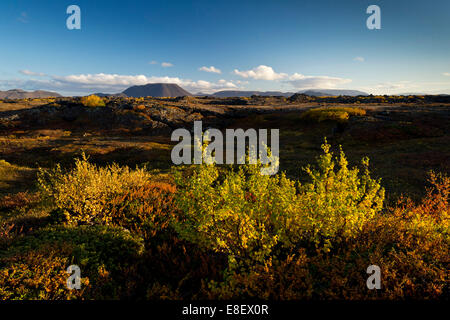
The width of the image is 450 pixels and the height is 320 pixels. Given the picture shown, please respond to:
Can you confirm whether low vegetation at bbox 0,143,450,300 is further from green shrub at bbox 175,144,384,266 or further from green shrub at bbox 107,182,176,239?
green shrub at bbox 107,182,176,239

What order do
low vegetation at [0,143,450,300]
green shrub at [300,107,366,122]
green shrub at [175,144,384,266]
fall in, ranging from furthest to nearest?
green shrub at [300,107,366,122]
green shrub at [175,144,384,266]
low vegetation at [0,143,450,300]

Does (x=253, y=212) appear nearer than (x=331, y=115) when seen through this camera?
Yes

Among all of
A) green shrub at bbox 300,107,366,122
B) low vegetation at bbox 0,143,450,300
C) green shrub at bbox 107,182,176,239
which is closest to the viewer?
low vegetation at bbox 0,143,450,300

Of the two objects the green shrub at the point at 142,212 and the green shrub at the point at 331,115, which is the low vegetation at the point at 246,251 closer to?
the green shrub at the point at 142,212

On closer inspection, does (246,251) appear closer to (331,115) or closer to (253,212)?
(253,212)

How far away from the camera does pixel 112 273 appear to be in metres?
5.09

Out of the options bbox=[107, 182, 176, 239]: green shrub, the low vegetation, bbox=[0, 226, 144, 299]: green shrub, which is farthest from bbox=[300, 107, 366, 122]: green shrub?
bbox=[0, 226, 144, 299]: green shrub

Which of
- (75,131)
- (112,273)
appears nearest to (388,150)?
(112,273)

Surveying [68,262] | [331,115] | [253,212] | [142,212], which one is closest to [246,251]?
[253,212]

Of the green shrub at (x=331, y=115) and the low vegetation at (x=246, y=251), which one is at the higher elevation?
the green shrub at (x=331, y=115)

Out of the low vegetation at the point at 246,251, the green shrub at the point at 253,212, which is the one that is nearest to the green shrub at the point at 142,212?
the low vegetation at the point at 246,251

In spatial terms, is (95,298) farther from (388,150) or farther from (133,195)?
(388,150)

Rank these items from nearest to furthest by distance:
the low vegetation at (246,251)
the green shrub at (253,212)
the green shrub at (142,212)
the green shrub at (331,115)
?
the low vegetation at (246,251) < the green shrub at (253,212) < the green shrub at (142,212) < the green shrub at (331,115)
